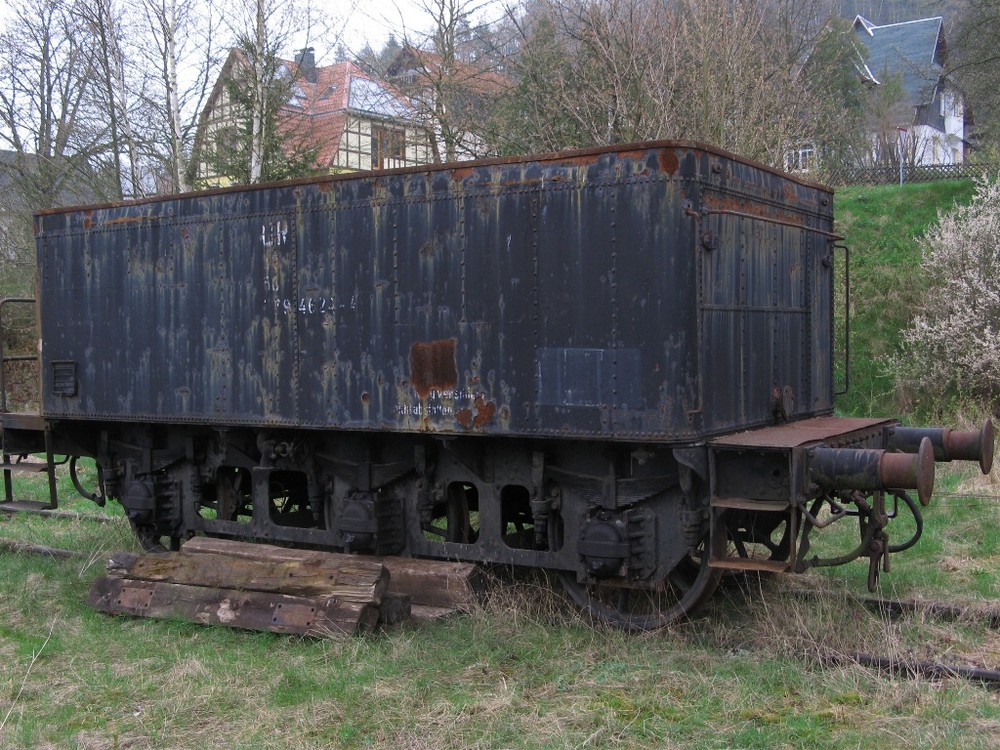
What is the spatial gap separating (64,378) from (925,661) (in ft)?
25.0

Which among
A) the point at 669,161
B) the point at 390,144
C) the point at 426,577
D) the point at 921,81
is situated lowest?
the point at 426,577

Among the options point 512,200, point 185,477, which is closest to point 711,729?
point 512,200

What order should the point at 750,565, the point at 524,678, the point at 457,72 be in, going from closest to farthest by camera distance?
the point at 524,678 < the point at 750,565 < the point at 457,72

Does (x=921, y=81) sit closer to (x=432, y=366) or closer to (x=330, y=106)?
(x=330, y=106)

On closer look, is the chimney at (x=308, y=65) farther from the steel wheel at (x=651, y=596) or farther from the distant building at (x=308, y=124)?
the steel wheel at (x=651, y=596)

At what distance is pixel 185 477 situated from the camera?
9.54m

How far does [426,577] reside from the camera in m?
7.70

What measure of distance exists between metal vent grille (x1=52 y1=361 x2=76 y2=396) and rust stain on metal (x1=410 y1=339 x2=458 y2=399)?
12.8 feet

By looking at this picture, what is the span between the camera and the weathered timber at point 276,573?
710 centimetres

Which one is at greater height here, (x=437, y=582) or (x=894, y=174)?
(x=894, y=174)

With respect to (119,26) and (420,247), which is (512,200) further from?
(119,26)

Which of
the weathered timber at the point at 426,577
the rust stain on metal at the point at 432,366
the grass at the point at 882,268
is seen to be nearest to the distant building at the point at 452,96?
the grass at the point at 882,268

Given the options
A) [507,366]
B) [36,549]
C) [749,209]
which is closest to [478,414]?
[507,366]

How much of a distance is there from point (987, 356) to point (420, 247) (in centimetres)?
1063
